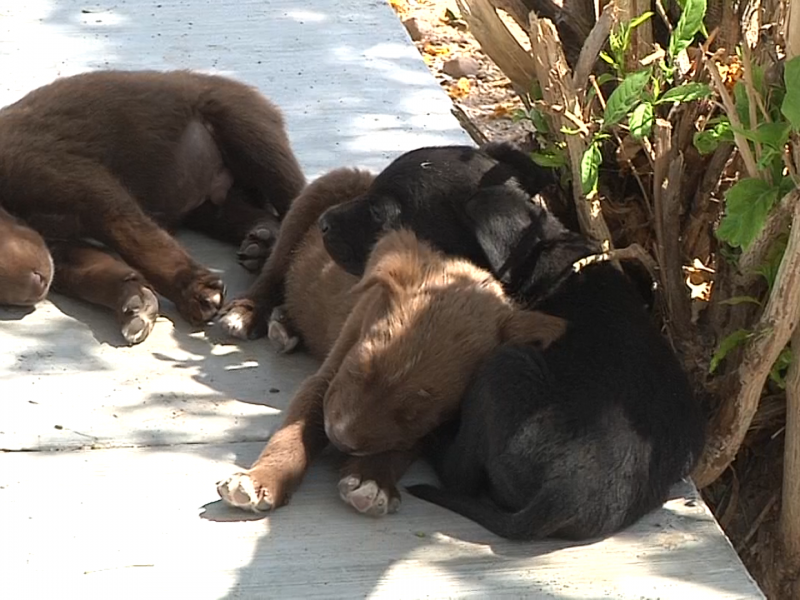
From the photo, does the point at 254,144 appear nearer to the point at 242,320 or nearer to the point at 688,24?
the point at 242,320

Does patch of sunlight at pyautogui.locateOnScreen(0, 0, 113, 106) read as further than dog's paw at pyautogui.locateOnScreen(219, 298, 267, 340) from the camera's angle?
Yes

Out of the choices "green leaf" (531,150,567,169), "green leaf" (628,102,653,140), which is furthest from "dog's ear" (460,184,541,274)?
"green leaf" (628,102,653,140)

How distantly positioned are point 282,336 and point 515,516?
1.32m

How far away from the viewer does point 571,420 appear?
3475 millimetres

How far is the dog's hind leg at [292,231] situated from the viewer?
184 inches

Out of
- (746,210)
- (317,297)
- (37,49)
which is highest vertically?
(746,210)

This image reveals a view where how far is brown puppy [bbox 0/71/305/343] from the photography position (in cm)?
460

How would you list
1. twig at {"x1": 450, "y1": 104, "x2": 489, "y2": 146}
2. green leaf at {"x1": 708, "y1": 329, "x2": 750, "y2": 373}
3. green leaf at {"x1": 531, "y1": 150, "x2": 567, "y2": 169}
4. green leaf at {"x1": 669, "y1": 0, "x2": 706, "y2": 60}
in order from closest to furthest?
green leaf at {"x1": 669, "y1": 0, "x2": 706, "y2": 60}
green leaf at {"x1": 708, "y1": 329, "x2": 750, "y2": 373}
green leaf at {"x1": 531, "y1": 150, "x2": 567, "y2": 169}
twig at {"x1": 450, "y1": 104, "x2": 489, "y2": 146}

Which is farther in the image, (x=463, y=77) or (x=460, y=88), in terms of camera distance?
(x=463, y=77)

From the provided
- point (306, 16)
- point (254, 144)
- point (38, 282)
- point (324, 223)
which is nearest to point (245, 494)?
point (324, 223)

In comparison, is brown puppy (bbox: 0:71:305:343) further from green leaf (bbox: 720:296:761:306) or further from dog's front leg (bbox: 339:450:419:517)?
green leaf (bbox: 720:296:761:306)

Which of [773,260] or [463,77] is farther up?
[773,260]

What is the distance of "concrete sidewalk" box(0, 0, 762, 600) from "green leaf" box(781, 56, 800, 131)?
114cm

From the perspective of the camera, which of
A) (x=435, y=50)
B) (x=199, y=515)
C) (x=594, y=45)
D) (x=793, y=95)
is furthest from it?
(x=435, y=50)
